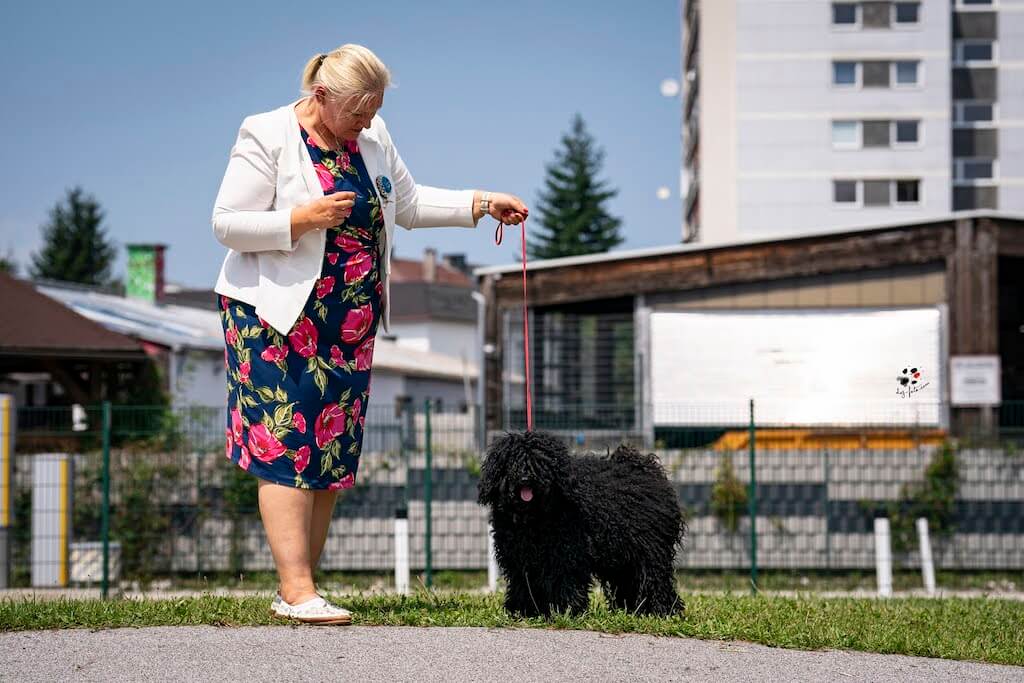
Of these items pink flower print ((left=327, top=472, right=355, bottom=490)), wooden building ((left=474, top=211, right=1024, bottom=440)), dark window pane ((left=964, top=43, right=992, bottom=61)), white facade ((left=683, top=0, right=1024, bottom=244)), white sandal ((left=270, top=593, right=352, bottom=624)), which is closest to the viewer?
white sandal ((left=270, top=593, right=352, bottom=624))

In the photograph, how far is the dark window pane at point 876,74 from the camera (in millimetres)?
47094

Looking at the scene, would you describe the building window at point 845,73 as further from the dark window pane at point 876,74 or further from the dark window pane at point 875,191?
the dark window pane at point 875,191

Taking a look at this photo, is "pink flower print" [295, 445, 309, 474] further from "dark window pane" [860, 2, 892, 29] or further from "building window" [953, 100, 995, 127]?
"building window" [953, 100, 995, 127]

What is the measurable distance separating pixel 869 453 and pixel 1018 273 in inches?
405


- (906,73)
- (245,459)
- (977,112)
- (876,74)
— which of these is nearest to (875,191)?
(876,74)

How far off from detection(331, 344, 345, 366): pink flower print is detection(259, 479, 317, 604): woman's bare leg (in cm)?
54

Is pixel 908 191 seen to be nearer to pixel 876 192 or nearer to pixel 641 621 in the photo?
pixel 876 192

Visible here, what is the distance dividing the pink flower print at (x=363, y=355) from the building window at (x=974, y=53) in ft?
157

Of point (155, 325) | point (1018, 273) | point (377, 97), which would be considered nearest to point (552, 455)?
point (377, 97)

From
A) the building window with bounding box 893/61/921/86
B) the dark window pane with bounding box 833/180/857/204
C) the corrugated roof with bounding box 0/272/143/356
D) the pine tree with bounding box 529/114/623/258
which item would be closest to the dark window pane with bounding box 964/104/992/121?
the building window with bounding box 893/61/921/86

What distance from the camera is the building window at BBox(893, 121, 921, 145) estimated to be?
4769 centimetres

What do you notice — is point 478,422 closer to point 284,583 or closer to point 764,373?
point 764,373

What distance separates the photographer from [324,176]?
5277 mm

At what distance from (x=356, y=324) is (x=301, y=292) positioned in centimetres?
29
